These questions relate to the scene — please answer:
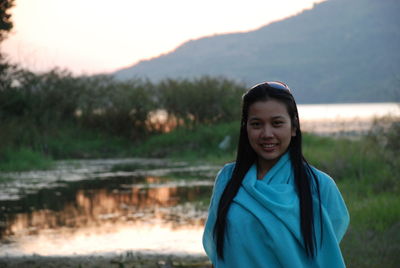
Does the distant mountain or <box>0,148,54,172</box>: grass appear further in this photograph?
the distant mountain

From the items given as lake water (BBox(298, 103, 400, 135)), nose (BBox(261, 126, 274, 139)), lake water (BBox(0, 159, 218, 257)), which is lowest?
lake water (BBox(298, 103, 400, 135))

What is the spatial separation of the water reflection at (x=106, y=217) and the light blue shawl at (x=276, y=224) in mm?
4159

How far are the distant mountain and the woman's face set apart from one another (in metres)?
102

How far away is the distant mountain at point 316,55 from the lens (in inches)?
5079

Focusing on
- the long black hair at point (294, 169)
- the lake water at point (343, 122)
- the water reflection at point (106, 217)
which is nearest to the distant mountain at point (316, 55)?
the lake water at point (343, 122)

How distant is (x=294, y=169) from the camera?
2.51 metres

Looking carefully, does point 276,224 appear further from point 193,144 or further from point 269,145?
point 193,144

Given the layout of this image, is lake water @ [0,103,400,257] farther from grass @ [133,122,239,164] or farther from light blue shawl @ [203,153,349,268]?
light blue shawl @ [203,153,349,268]

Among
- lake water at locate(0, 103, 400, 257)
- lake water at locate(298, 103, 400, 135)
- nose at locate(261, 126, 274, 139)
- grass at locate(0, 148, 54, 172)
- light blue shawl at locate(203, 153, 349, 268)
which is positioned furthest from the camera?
grass at locate(0, 148, 54, 172)

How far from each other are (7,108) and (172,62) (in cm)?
16674

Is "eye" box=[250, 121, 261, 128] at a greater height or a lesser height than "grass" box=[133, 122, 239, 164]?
greater

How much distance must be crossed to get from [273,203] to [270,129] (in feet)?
0.98

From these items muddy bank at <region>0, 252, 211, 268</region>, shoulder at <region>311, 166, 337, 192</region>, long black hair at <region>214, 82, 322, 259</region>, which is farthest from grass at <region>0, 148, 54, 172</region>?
shoulder at <region>311, 166, 337, 192</region>

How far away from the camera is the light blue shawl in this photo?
2391 millimetres
